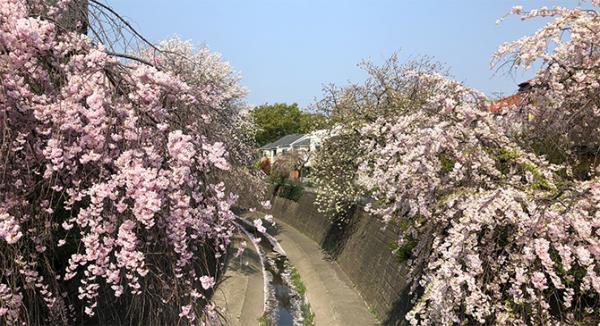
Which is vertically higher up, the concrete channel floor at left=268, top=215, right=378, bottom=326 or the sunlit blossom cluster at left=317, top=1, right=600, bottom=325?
the sunlit blossom cluster at left=317, top=1, right=600, bottom=325

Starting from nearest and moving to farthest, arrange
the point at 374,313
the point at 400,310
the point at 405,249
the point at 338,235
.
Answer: the point at 405,249 < the point at 400,310 < the point at 374,313 < the point at 338,235

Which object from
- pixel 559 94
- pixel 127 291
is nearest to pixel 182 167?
pixel 127 291

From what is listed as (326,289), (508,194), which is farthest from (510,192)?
(326,289)

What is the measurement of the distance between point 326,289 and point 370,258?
7.03 feet

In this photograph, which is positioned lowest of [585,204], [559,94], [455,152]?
[585,204]

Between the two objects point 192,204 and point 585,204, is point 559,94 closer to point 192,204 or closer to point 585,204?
point 585,204

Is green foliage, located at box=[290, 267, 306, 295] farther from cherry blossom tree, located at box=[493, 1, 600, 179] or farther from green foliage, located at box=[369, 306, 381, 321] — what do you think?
cherry blossom tree, located at box=[493, 1, 600, 179]

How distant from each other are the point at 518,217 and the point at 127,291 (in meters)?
6.49

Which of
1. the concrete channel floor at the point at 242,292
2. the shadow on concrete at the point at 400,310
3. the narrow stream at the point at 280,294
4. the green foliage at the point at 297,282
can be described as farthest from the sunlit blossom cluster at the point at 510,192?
the green foliage at the point at 297,282

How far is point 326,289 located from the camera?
18.6m

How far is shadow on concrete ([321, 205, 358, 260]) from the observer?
23.1 metres

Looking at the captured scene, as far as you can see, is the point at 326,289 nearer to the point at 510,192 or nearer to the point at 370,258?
the point at 370,258

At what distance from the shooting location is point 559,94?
8305 millimetres

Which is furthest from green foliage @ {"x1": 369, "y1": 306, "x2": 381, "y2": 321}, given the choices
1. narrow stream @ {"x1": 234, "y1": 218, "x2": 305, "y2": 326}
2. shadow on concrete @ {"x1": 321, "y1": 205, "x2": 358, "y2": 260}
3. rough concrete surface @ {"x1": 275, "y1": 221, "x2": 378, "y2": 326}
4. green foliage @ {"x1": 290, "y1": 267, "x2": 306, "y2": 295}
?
shadow on concrete @ {"x1": 321, "y1": 205, "x2": 358, "y2": 260}
